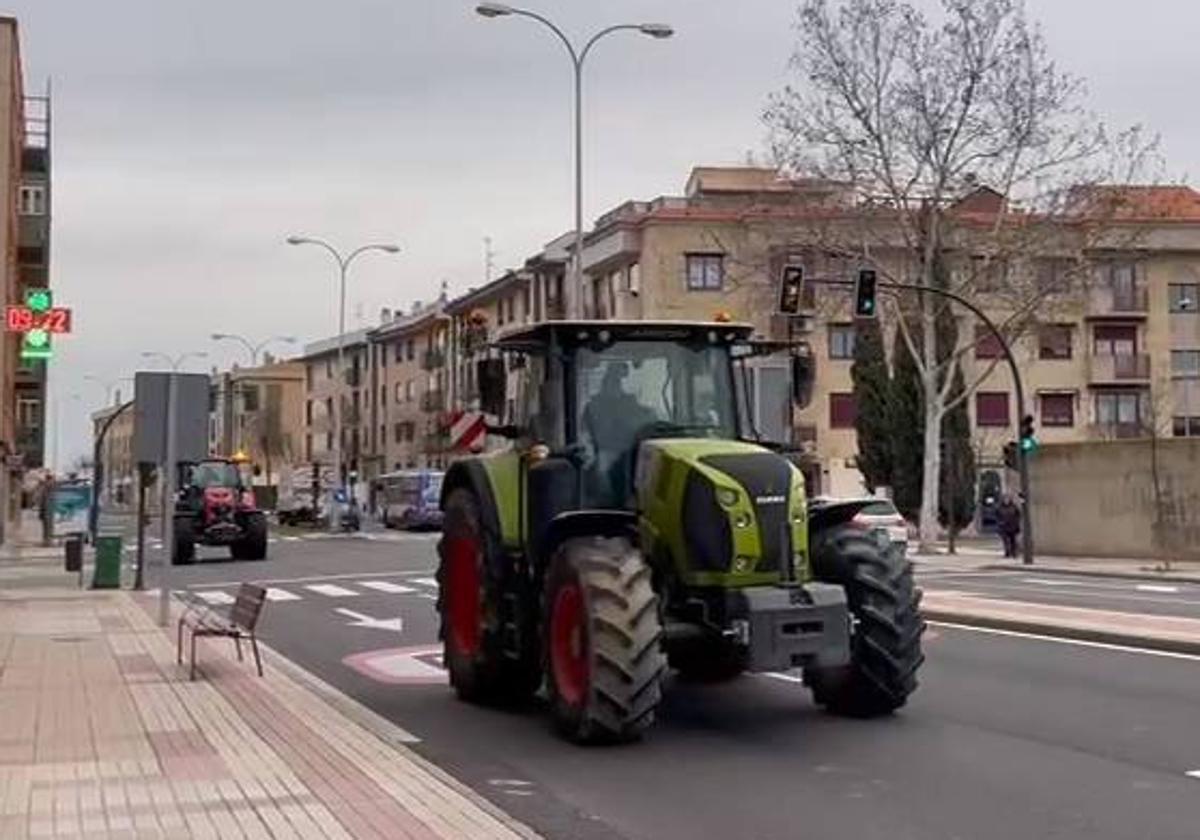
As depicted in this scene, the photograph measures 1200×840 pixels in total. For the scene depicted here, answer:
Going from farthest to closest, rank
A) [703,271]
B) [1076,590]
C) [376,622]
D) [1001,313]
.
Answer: [703,271]
[1001,313]
[1076,590]
[376,622]

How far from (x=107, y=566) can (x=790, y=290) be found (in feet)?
45.2

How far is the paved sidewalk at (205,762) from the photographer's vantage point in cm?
802

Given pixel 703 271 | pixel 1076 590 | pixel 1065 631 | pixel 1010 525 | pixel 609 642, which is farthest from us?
pixel 703 271

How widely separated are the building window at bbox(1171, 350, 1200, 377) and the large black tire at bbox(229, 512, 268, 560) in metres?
47.7

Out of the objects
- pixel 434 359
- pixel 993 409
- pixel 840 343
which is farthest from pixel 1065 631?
pixel 434 359

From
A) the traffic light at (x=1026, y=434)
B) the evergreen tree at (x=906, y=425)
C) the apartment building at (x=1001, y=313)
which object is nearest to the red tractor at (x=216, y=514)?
the traffic light at (x=1026, y=434)

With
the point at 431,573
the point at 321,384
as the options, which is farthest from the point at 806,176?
the point at 321,384

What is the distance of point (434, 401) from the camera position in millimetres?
99562

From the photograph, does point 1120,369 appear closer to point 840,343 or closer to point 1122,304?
point 1122,304

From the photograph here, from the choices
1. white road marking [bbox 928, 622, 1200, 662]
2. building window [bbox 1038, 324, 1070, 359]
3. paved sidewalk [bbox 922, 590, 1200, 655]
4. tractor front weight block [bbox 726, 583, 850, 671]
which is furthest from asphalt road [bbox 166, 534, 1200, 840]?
building window [bbox 1038, 324, 1070, 359]

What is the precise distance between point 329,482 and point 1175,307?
135 ft

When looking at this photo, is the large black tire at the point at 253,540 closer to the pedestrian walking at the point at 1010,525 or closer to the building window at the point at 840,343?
the pedestrian walking at the point at 1010,525

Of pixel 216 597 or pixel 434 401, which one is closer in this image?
pixel 216 597

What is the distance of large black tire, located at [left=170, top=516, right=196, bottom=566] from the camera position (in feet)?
124
